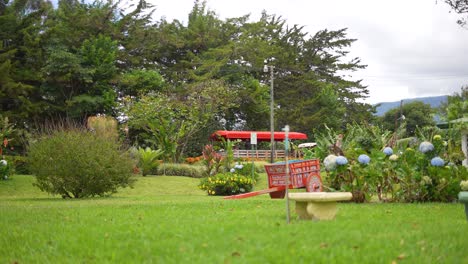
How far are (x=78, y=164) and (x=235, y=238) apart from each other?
10.7 m

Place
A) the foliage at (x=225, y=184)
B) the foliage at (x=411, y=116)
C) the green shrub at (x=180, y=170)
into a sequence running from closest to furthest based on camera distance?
the foliage at (x=225, y=184) < the green shrub at (x=180, y=170) < the foliage at (x=411, y=116)

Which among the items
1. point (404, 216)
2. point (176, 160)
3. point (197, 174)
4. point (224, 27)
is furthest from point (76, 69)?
point (404, 216)

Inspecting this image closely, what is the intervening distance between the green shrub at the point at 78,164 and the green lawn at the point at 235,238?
6.59 meters

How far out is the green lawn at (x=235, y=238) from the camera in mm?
5457

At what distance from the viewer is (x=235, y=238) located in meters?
6.42

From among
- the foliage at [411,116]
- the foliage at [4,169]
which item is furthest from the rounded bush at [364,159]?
the foliage at [411,116]

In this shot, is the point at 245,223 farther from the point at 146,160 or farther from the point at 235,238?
the point at 146,160

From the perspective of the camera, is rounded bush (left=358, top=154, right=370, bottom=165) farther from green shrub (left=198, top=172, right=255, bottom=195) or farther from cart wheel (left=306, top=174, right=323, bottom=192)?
green shrub (left=198, top=172, right=255, bottom=195)

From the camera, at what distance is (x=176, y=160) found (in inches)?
1316

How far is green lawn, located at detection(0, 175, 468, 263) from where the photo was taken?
546cm

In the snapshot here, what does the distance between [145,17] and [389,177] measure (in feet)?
121

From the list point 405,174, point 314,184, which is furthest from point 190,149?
point 405,174

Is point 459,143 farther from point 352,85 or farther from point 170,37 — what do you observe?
point 352,85

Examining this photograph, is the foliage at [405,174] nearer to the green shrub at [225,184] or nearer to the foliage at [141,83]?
the green shrub at [225,184]
